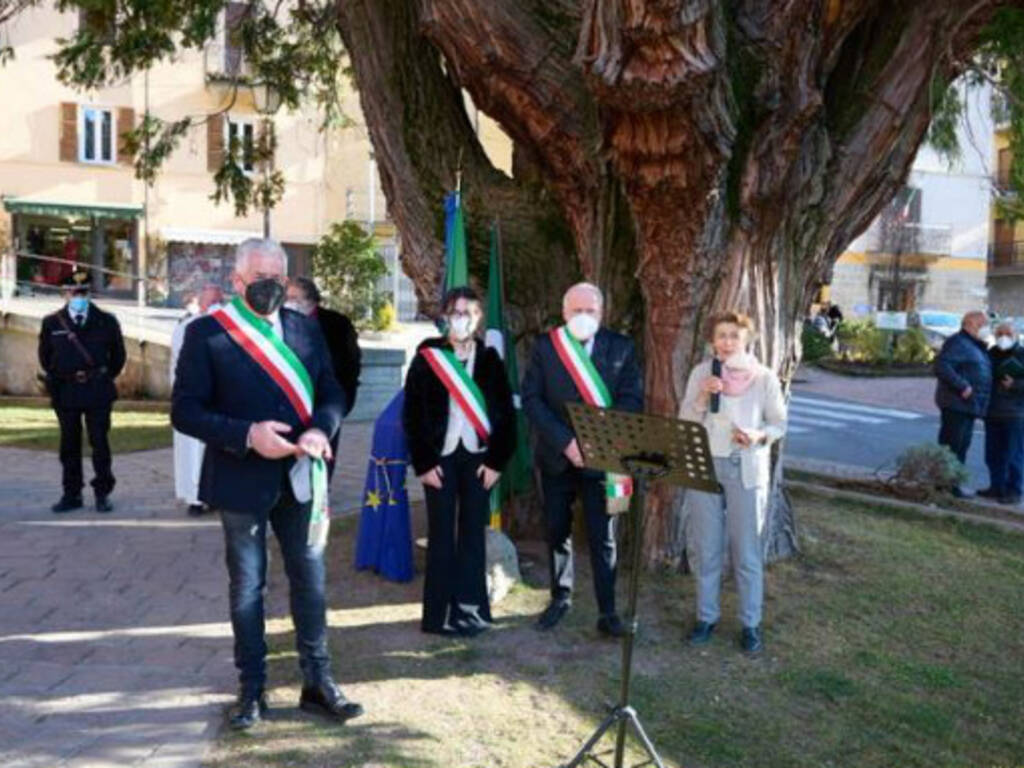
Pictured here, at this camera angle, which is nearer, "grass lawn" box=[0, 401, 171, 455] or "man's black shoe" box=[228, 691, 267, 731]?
"man's black shoe" box=[228, 691, 267, 731]

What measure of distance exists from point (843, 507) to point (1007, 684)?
4052mm

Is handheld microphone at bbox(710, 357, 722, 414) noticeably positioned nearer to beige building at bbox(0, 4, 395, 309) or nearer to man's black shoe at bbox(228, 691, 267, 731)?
man's black shoe at bbox(228, 691, 267, 731)

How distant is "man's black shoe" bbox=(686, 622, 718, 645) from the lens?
224 inches

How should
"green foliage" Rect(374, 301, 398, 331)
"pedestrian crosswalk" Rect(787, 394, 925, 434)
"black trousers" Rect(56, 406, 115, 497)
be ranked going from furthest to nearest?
"green foliage" Rect(374, 301, 398, 331), "pedestrian crosswalk" Rect(787, 394, 925, 434), "black trousers" Rect(56, 406, 115, 497)

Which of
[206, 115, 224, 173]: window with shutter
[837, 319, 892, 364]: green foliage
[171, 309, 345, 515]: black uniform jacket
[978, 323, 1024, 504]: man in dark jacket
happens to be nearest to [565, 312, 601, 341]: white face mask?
[171, 309, 345, 515]: black uniform jacket

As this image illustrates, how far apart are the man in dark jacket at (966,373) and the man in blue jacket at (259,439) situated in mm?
7405

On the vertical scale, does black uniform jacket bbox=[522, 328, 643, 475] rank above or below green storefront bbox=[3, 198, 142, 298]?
below

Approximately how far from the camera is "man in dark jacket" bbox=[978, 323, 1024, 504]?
10.2m

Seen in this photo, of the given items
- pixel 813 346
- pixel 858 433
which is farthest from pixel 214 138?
pixel 858 433

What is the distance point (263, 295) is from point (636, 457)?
5.30 feet

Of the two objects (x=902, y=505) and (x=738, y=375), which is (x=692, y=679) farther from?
(x=902, y=505)

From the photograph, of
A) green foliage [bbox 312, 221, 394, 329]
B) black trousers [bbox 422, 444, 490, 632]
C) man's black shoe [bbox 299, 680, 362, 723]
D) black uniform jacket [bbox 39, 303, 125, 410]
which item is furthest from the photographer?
green foliage [bbox 312, 221, 394, 329]

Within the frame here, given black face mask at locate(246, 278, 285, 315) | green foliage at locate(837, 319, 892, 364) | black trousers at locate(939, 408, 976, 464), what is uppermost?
black face mask at locate(246, 278, 285, 315)

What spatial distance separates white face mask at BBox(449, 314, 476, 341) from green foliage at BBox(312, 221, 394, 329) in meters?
16.4
